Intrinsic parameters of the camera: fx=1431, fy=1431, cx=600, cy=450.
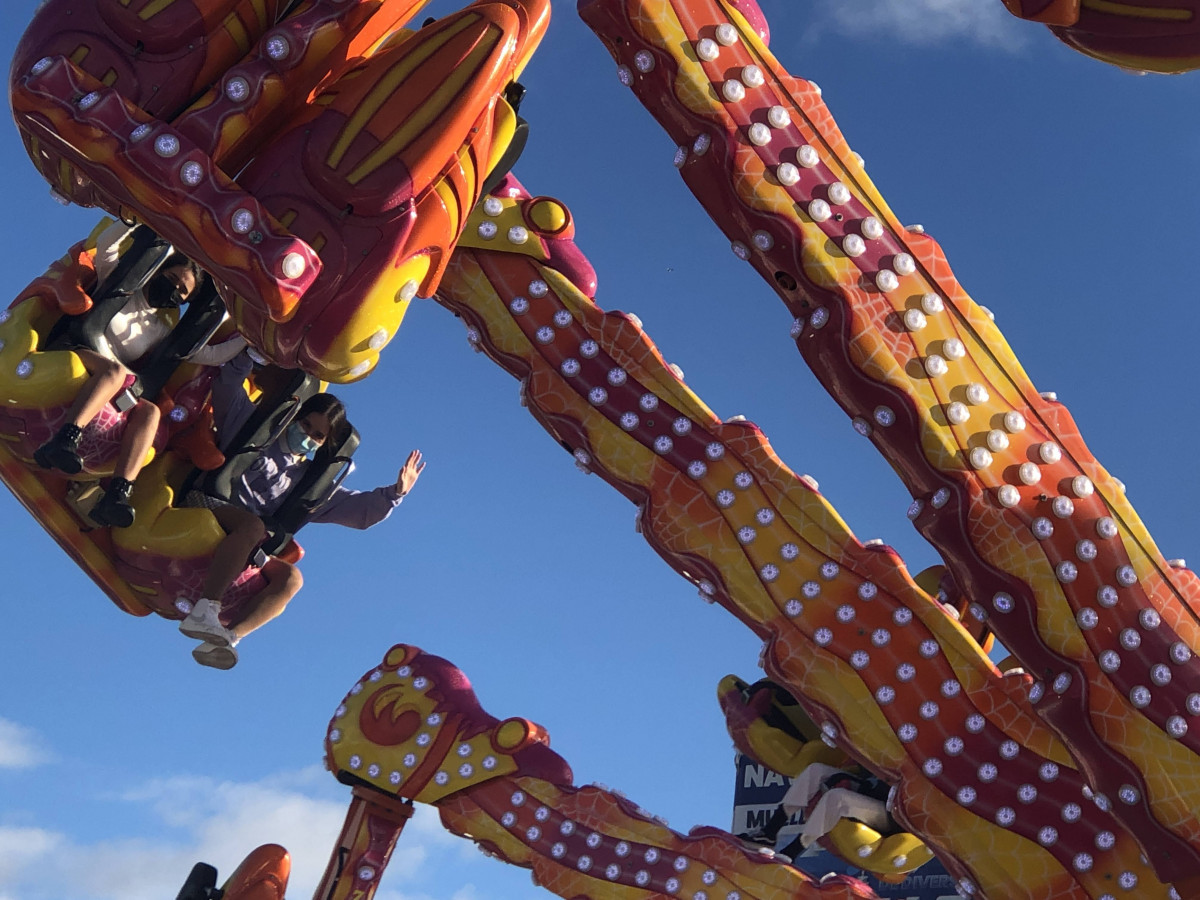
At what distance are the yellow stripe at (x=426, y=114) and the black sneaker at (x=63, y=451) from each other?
208cm

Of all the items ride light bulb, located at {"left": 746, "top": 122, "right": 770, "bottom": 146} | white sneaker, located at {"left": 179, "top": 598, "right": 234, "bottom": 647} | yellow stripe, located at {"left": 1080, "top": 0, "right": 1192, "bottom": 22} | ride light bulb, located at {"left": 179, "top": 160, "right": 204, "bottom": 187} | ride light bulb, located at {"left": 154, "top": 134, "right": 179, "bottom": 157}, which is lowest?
white sneaker, located at {"left": 179, "top": 598, "right": 234, "bottom": 647}

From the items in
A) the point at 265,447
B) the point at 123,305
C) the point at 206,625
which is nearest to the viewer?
the point at 123,305

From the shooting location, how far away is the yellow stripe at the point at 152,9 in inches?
132

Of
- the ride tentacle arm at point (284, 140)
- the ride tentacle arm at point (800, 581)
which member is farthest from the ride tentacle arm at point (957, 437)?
the ride tentacle arm at point (284, 140)

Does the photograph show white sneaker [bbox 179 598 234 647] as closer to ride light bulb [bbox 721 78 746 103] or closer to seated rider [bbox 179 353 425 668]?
seated rider [bbox 179 353 425 668]

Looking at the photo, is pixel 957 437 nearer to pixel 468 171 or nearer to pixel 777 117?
pixel 777 117

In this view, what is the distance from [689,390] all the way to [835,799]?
5.96 ft

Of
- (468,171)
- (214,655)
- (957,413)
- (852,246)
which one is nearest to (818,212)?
(852,246)

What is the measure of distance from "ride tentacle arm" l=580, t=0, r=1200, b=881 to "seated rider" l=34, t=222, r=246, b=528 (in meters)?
2.02

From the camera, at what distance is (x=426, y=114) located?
342 cm

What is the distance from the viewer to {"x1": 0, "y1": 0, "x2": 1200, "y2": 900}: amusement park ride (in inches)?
133

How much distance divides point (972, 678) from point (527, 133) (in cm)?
245

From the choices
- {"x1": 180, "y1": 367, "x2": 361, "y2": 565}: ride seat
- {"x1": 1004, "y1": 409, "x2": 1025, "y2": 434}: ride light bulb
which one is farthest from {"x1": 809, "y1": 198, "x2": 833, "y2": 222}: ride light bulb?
{"x1": 180, "y1": 367, "x2": 361, "y2": 565}: ride seat

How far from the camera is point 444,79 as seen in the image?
3.44 meters
